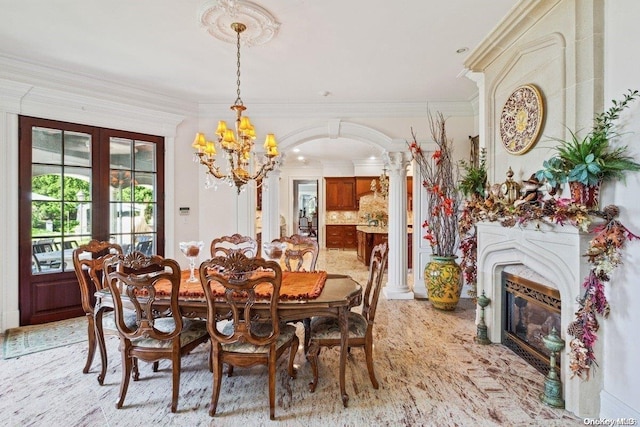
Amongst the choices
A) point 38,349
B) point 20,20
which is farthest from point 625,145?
point 38,349

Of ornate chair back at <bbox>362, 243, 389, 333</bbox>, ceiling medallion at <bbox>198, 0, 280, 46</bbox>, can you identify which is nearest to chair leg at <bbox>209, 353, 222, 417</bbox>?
ornate chair back at <bbox>362, 243, 389, 333</bbox>

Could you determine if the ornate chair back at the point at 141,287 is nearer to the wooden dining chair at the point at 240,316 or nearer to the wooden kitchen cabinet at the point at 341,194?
the wooden dining chair at the point at 240,316

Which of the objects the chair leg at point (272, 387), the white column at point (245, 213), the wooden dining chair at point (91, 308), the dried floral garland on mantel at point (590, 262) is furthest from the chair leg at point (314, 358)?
the white column at point (245, 213)

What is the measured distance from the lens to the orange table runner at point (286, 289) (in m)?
2.22

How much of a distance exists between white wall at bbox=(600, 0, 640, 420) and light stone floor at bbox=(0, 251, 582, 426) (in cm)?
37

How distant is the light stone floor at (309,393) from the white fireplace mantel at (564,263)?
0.19m

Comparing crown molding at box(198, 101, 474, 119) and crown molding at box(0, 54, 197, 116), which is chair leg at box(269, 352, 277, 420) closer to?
crown molding at box(198, 101, 474, 119)

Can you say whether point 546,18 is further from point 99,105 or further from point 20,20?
point 99,105

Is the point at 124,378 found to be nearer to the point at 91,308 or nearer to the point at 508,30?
the point at 91,308

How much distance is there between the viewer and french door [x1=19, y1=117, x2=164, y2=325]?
355 cm

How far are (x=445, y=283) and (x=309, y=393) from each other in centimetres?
250

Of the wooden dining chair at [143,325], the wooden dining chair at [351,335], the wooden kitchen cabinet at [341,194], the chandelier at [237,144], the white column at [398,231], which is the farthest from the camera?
the wooden kitchen cabinet at [341,194]

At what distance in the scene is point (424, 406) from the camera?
2.19 m

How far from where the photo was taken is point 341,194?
32.4 feet
